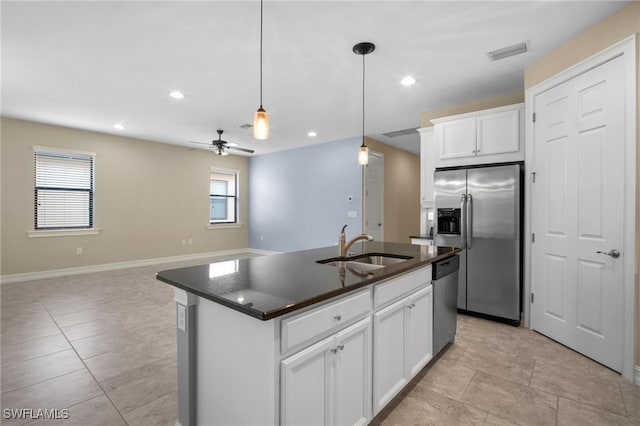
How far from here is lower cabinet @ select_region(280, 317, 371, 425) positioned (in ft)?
4.11

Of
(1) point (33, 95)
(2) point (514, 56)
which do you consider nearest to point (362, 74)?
(2) point (514, 56)

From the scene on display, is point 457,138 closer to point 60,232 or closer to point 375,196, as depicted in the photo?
point 375,196

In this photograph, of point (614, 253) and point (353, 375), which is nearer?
point (353, 375)

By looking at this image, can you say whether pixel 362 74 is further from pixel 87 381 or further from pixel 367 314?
pixel 87 381

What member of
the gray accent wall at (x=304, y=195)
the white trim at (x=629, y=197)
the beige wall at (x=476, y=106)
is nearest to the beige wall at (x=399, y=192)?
the gray accent wall at (x=304, y=195)

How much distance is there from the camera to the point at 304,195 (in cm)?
741

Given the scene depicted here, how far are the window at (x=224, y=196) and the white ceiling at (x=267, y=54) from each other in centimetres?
322

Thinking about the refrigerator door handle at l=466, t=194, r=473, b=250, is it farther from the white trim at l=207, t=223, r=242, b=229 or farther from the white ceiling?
the white trim at l=207, t=223, r=242, b=229

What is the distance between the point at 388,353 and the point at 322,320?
0.72 metres

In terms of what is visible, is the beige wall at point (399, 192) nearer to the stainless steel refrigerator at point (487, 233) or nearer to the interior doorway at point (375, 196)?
the interior doorway at point (375, 196)

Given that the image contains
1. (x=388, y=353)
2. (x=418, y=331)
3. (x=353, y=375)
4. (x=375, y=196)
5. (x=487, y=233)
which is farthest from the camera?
(x=375, y=196)

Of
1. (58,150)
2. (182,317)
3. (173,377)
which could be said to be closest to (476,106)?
(182,317)

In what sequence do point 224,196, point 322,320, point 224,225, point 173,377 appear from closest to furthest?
point 322,320 < point 173,377 < point 224,225 < point 224,196

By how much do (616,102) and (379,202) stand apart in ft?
15.5
